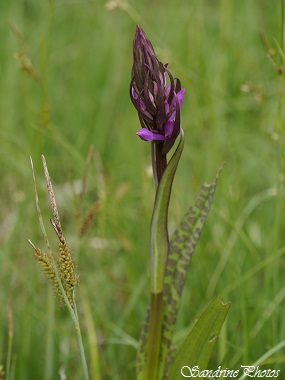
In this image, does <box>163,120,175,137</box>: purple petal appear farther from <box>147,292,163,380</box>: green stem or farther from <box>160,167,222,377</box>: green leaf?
<box>147,292,163,380</box>: green stem

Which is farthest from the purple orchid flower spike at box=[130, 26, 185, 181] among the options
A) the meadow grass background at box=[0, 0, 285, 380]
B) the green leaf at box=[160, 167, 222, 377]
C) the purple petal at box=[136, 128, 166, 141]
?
the meadow grass background at box=[0, 0, 285, 380]

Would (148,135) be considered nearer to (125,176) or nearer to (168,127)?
(168,127)

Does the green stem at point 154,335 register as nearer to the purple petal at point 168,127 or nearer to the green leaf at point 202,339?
the green leaf at point 202,339

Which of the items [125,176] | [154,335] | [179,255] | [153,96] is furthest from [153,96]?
[125,176]

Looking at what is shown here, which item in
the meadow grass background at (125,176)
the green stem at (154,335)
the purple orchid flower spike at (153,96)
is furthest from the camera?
the meadow grass background at (125,176)

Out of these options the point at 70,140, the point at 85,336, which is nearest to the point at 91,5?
the point at 70,140

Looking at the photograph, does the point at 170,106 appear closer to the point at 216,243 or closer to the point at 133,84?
the point at 133,84

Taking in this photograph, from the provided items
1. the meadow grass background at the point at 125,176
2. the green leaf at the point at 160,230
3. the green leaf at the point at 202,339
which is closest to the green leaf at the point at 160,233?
the green leaf at the point at 160,230
